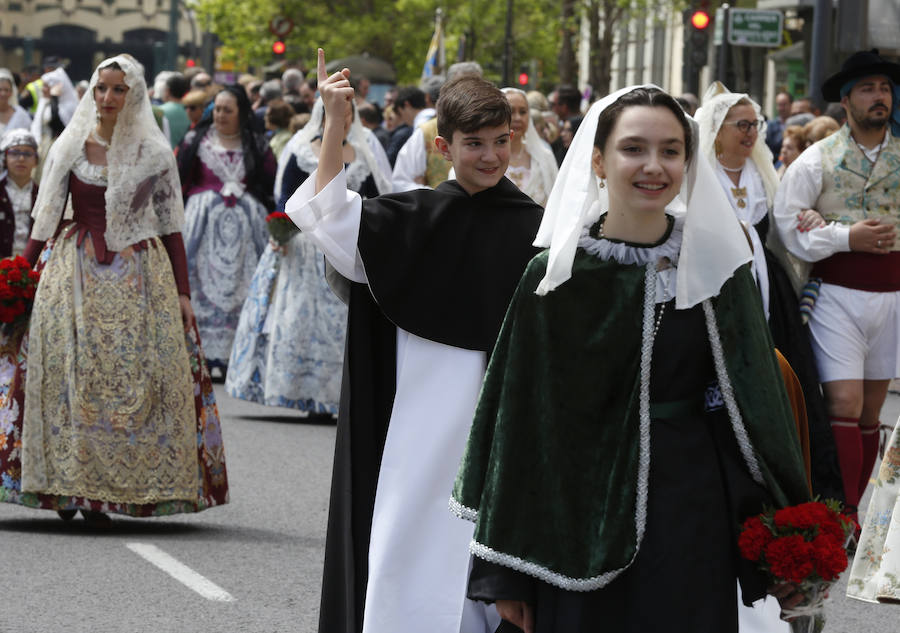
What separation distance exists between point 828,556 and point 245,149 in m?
9.84

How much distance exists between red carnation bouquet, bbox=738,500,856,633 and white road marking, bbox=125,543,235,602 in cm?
347

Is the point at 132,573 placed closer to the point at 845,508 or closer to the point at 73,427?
the point at 73,427

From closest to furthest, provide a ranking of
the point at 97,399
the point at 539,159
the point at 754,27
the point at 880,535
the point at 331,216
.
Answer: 1. the point at 331,216
2. the point at 880,535
3. the point at 97,399
4. the point at 539,159
5. the point at 754,27

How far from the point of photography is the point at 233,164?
1332 cm

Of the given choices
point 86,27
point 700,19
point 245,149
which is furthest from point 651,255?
point 86,27

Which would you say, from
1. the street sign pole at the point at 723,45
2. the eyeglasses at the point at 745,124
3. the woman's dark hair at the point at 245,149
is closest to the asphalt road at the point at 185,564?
the eyeglasses at the point at 745,124

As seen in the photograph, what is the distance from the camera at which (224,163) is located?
1330 centimetres

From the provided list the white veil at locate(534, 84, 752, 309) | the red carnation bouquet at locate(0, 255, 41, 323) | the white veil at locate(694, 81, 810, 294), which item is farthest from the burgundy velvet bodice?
the white veil at locate(534, 84, 752, 309)

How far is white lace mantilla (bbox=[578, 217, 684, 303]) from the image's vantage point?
3961 millimetres

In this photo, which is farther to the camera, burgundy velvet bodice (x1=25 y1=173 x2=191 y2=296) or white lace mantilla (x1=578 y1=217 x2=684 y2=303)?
burgundy velvet bodice (x1=25 y1=173 x2=191 y2=296)

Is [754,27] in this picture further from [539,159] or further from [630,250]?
[630,250]

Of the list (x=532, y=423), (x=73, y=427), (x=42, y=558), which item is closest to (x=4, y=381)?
(x=73, y=427)

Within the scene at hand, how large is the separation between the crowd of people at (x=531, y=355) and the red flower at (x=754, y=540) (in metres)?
0.08

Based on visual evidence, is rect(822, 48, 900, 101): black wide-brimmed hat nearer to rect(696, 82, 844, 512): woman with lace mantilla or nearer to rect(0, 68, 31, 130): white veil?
rect(696, 82, 844, 512): woman with lace mantilla
